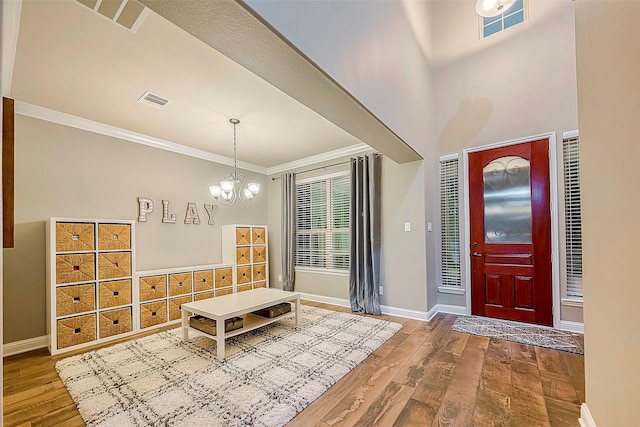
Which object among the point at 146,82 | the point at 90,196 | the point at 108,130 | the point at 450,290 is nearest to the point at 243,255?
the point at 90,196

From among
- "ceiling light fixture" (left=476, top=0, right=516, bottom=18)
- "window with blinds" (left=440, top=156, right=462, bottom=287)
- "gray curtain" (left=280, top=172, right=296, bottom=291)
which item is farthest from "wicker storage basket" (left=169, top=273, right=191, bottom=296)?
"ceiling light fixture" (left=476, top=0, right=516, bottom=18)

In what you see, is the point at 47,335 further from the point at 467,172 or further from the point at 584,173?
the point at 467,172

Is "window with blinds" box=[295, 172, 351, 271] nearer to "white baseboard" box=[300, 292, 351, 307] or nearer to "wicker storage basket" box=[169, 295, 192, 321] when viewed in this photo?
"white baseboard" box=[300, 292, 351, 307]

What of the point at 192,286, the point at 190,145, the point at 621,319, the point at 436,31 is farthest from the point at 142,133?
the point at 621,319

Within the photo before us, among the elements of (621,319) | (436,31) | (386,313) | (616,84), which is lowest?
(386,313)

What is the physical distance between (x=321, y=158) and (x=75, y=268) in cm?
370

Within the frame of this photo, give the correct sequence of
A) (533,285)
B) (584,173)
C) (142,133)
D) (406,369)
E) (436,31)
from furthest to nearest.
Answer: (436,31) < (142,133) < (533,285) < (406,369) < (584,173)

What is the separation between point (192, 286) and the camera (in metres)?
4.21

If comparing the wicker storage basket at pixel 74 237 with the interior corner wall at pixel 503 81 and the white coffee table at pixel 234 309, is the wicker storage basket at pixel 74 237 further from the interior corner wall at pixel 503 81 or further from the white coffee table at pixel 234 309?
the interior corner wall at pixel 503 81

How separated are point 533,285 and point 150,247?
5033 millimetres

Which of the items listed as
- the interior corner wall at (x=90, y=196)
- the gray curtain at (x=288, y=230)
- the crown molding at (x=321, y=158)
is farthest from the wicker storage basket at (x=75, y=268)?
the crown molding at (x=321, y=158)

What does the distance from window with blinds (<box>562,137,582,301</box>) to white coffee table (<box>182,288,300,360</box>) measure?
3.18m

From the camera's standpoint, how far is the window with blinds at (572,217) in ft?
10.8

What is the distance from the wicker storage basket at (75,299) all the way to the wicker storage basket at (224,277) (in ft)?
5.28
